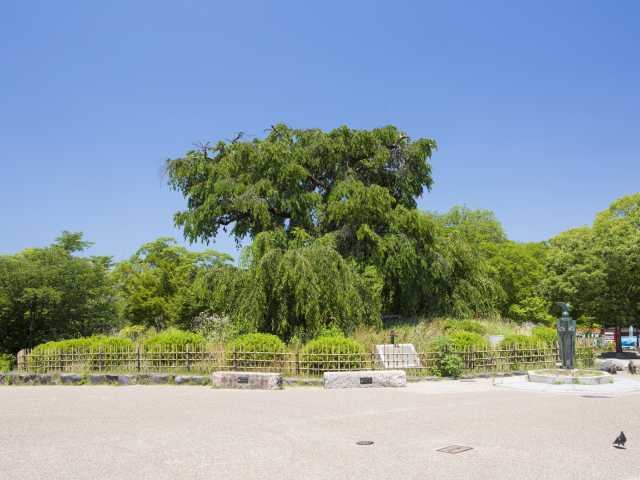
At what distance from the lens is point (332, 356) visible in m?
15.7

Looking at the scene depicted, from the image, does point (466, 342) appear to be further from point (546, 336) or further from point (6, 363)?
point (6, 363)

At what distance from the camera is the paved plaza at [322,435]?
20.4ft

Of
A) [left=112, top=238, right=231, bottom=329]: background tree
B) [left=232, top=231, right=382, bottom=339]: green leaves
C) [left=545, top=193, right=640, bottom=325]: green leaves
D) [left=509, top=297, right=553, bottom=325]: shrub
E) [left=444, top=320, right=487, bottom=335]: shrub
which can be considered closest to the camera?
[left=232, top=231, right=382, bottom=339]: green leaves

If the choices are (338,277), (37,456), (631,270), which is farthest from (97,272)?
(631,270)

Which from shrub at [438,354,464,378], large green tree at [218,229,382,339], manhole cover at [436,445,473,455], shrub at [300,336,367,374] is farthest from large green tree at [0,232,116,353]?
manhole cover at [436,445,473,455]

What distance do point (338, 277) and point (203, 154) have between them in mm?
11008

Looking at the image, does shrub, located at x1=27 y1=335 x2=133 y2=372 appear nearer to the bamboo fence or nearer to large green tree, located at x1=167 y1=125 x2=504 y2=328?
the bamboo fence

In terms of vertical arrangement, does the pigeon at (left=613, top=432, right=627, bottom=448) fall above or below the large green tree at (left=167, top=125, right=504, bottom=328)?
below

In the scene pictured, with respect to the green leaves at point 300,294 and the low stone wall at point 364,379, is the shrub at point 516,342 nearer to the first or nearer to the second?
the low stone wall at point 364,379

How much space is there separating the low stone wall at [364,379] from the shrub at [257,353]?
202 centimetres

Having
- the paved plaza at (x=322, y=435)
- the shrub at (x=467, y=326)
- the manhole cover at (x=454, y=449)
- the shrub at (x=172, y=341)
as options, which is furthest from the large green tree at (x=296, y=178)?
the manhole cover at (x=454, y=449)

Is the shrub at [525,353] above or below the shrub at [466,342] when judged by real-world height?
below

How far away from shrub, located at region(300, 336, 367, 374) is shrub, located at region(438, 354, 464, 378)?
249 cm

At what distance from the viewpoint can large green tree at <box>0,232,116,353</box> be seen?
26219 mm
